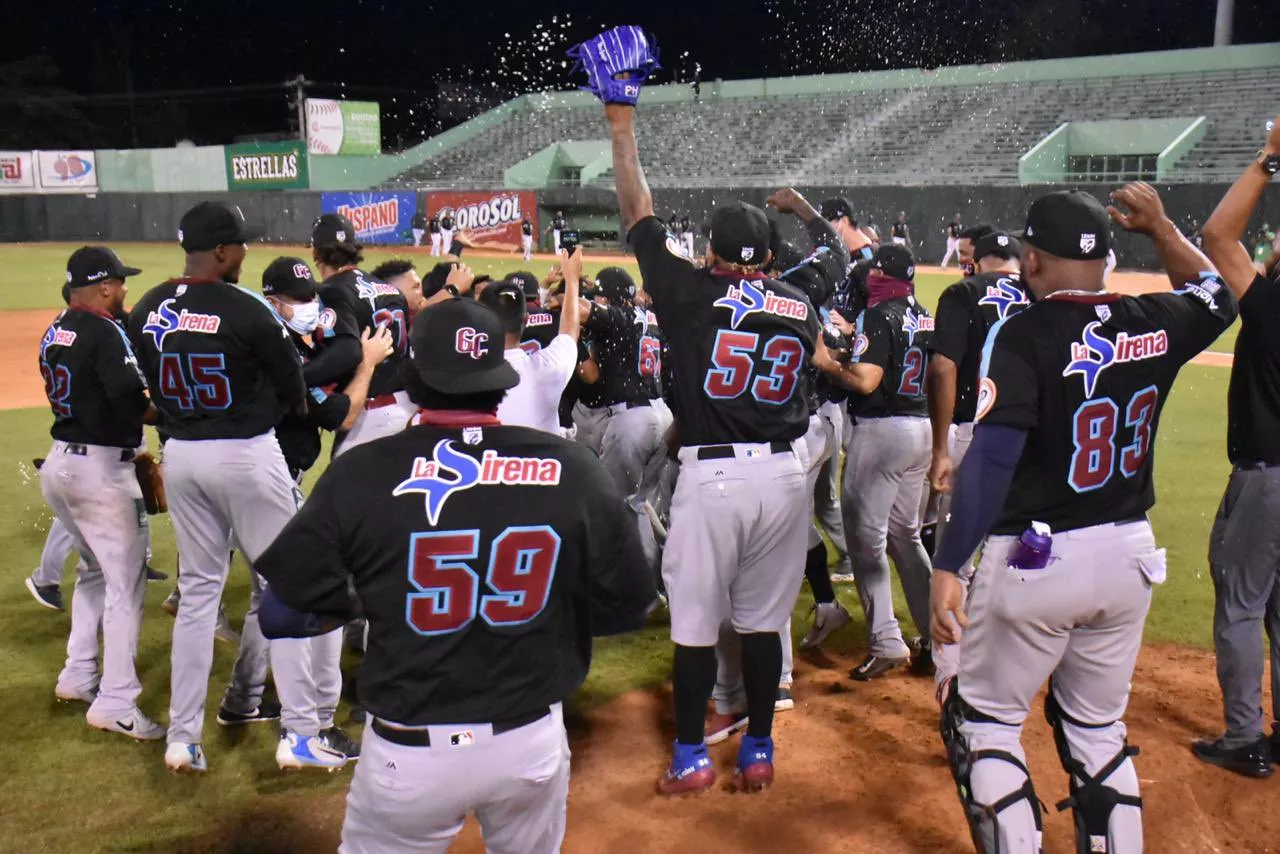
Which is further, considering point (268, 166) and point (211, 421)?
point (268, 166)

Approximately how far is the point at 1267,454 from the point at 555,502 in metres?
3.38

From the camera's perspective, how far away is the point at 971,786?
340 cm

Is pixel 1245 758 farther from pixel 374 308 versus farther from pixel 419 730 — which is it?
pixel 374 308

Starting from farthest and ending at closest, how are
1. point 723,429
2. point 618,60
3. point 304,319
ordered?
point 304,319 → point 723,429 → point 618,60

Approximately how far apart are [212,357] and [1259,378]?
14.5 feet

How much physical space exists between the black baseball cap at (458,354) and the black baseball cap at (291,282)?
243cm

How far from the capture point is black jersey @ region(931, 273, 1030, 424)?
505 centimetres

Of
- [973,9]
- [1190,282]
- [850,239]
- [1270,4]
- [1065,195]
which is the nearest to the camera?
[1065,195]

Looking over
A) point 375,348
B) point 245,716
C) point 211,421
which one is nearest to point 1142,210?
point 375,348

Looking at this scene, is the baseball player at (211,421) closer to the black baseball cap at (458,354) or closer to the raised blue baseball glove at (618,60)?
the raised blue baseball glove at (618,60)

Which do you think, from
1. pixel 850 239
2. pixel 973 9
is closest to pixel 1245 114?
pixel 973 9

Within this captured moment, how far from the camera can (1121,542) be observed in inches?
130

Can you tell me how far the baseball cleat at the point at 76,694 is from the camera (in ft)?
17.5

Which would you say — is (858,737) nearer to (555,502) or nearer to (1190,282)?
(1190,282)
